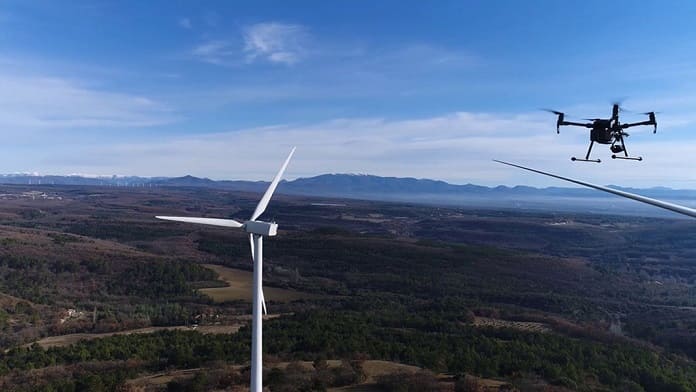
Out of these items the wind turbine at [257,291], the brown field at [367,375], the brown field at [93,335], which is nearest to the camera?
the wind turbine at [257,291]

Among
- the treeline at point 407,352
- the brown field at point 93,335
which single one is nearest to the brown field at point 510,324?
the treeline at point 407,352

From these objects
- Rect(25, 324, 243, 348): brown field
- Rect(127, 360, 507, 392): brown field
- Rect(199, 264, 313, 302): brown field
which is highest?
Rect(127, 360, 507, 392): brown field

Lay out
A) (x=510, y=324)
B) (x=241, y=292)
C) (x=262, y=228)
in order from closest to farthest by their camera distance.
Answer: (x=262, y=228)
(x=510, y=324)
(x=241, y=292)

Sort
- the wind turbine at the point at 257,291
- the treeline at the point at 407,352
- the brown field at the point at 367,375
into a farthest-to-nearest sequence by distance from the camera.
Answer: the treeline at the point at 407,352 < the brown field at the point at 367,375 < the wind turbine at the point at 257,291

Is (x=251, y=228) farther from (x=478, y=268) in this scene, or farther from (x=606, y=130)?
(x=478, y=268)

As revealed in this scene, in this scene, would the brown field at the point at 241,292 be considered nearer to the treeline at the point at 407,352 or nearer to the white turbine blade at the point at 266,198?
the treeline at the point at 407,352

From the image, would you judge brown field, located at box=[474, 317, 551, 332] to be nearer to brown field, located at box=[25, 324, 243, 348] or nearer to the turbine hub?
brown field, located at box=[25, 324, 243, 348]

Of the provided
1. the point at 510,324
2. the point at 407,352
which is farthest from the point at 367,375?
the point at 510,324

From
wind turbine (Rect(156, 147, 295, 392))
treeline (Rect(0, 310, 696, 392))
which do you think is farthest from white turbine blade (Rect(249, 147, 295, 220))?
treeline (Rect(0, 310, 696, 392))

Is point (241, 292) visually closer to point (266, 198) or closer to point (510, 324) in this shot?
point (510, 324)

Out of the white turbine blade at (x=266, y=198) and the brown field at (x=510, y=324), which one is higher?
the white turbine blade at (x=266, y=198)
